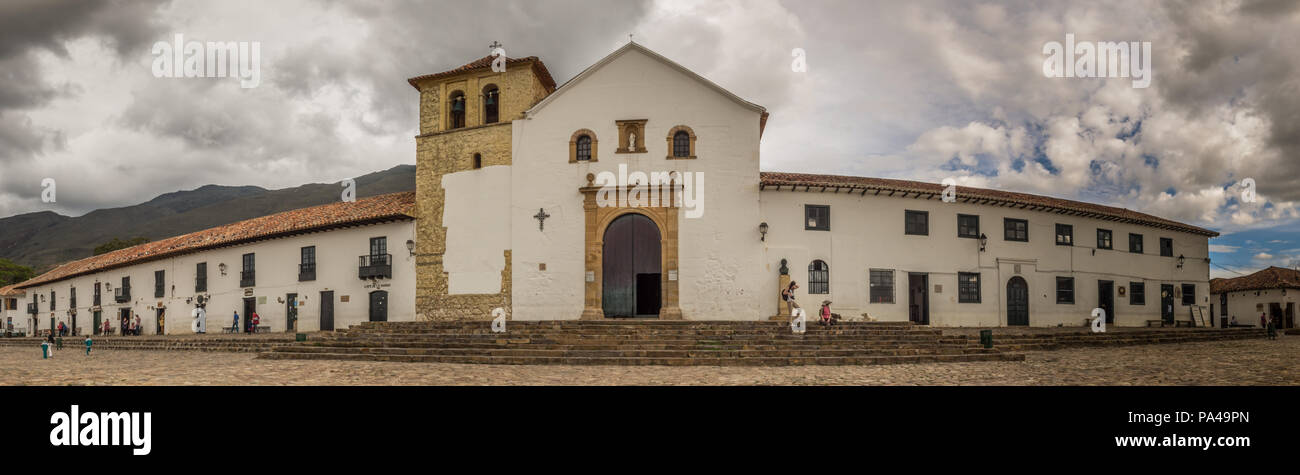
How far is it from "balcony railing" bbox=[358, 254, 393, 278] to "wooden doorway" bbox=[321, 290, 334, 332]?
1.92 meters

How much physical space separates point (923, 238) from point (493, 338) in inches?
566

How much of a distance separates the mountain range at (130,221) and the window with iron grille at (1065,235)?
150m

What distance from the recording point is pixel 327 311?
25.2 metres

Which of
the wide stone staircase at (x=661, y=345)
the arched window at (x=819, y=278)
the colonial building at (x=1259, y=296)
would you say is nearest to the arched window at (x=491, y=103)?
the wide stone staircase at (x=661, y=345)

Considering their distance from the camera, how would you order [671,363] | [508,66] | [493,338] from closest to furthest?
[671,363] → [493,338] → [508,66]

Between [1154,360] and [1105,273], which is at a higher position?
[1105,273]

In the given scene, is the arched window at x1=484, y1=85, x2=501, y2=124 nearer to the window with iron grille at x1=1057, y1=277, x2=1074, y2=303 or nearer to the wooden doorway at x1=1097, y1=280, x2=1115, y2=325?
the window with iron grille at x1=1057, y1=277, x2=1074, y2=303

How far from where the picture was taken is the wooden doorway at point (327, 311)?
25106mm

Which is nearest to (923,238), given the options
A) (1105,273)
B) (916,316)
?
(916,316)

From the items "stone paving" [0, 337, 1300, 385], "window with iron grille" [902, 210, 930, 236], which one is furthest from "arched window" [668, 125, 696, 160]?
"stone paving" [0, 337, 1300, 385]

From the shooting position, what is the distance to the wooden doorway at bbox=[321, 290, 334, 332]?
25.1m

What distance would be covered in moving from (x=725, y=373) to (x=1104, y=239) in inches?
841
